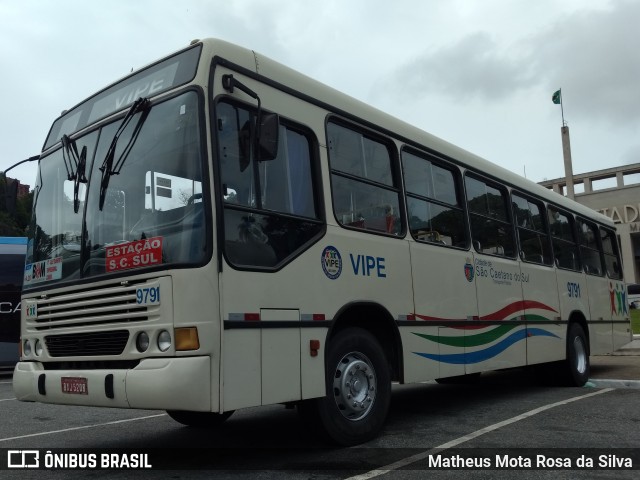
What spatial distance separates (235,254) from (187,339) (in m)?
0.71

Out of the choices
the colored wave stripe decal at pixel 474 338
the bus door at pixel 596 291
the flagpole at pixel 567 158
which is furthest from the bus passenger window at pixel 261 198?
the flagpole at pixel 567 158

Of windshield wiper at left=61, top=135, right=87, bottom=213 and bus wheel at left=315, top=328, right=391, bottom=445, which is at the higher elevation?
windshield wiper at left=61, top=135, right=87, bottom=213

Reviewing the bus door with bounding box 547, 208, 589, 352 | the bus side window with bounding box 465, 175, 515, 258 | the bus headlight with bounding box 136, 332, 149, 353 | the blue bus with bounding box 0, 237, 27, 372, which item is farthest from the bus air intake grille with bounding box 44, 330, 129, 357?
the blue bus with bounding box 0, 237, 27, 372

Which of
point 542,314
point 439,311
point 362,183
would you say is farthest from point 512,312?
point 362,183

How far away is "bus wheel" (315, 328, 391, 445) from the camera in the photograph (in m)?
5.25

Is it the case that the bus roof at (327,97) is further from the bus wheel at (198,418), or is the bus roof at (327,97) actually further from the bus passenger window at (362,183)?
the bus wheel at (198,418)

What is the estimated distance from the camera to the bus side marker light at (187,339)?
170 inches

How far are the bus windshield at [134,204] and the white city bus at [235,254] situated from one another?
0.05 feet

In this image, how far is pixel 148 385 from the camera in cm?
432

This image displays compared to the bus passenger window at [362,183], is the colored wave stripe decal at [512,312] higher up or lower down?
lower down

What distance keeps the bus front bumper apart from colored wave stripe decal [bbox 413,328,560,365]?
280cm

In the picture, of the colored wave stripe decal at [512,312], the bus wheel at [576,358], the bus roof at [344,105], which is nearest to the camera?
the bus roof at [344,105]

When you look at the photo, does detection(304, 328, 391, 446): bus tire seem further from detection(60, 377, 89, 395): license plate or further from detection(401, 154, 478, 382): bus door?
detection(60, 377, 89, 395): license plate

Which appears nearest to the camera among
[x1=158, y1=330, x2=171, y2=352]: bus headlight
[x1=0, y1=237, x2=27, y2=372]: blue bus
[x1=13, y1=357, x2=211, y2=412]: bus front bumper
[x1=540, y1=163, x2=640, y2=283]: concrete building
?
[x1=13, y1=357, x2=211, y2=412]: bus front bumper
